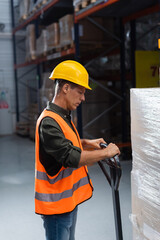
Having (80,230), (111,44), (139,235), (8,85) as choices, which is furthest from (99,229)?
(8,85)

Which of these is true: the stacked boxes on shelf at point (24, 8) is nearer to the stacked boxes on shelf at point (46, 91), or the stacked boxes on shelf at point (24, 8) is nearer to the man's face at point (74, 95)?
the stacked boxes on shelf at point (46, 91)

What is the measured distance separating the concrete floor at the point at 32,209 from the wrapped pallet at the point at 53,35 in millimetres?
3225

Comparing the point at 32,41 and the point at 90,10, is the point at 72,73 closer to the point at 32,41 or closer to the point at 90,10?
the point at 90,10

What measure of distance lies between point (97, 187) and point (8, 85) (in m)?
8.91

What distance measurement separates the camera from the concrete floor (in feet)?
12.3

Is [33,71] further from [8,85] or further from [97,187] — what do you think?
[97,187]

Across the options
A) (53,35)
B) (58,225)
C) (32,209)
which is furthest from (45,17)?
(58,225)

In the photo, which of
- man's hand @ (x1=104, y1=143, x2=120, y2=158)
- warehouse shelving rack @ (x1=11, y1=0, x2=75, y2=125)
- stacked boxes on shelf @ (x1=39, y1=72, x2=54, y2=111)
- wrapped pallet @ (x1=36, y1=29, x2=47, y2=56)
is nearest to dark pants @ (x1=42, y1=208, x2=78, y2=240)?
man's hand @ (x1=104, y1=143, x2=120, y2=158)

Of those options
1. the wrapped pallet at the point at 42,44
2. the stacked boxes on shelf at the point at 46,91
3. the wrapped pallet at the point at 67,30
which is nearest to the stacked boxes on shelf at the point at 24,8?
the wrapped pallet at the point at 42,44

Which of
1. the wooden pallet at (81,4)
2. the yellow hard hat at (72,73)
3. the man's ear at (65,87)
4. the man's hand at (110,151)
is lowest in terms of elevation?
the man's hand at (110,151)

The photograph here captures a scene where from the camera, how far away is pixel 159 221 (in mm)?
2326

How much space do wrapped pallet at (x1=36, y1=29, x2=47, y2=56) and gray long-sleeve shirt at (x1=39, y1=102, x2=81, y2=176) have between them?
282 inches

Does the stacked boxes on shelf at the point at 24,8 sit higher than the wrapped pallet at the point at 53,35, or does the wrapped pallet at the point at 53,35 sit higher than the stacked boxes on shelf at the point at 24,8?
the stacked boxes on shelf at the point at 24,8

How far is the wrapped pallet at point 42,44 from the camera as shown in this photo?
879 centimetres
